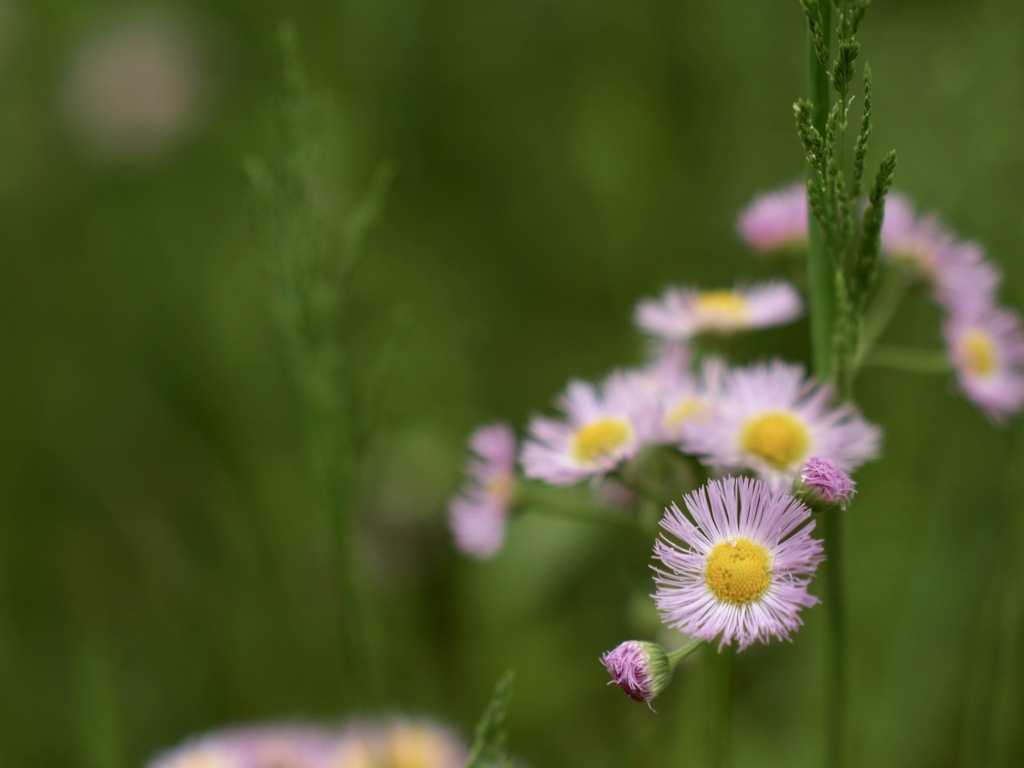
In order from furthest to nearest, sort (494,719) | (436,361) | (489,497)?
(436,361), (489,497), (494,719)

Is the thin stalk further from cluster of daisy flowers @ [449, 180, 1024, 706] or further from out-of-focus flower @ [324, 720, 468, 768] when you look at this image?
out-of-focus flower @ [324, 720, 468, 768]

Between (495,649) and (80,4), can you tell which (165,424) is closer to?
(495,649)

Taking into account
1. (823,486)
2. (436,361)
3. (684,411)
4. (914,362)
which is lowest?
(823,486)

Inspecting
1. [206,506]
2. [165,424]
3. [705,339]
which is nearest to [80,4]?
[165,424]

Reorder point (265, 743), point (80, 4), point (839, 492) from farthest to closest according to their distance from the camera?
point (80, 4)
point (265, 743)
point (839, 492)

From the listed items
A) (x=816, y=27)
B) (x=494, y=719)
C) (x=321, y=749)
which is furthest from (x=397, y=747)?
(x=816, y=27)

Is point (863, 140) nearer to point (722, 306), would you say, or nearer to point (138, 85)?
point (722, 306)
